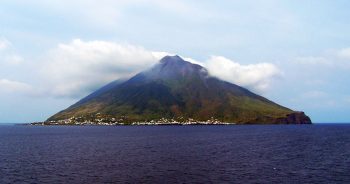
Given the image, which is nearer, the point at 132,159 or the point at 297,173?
the point at 297,173

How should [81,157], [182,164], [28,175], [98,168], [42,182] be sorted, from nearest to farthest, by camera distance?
[42,182] < [28,175] < [98,168] < [182,164] < [81,157]

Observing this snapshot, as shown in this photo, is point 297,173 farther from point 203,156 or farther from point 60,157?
point 60,157

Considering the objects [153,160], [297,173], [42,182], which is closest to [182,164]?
[153,160]

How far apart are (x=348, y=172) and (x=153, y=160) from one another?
5992 cm

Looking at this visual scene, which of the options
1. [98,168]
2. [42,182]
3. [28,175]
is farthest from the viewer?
[98,168]

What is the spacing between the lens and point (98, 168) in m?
106

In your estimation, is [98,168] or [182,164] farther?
[182,164]

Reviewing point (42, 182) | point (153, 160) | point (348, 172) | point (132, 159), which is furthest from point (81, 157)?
point (348, 172)

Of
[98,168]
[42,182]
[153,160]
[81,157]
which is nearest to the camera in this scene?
[42,182]

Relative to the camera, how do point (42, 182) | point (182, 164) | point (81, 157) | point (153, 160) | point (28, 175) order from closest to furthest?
point (42, 182) → point (28, 175) → point (182, 164) → point (153, 160) → point (81, 157)

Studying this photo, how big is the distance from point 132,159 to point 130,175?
3265 centimetres

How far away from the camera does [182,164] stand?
114250mm

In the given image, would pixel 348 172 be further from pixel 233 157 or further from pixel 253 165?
pixel 233 157

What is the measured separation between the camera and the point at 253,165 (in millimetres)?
111312
